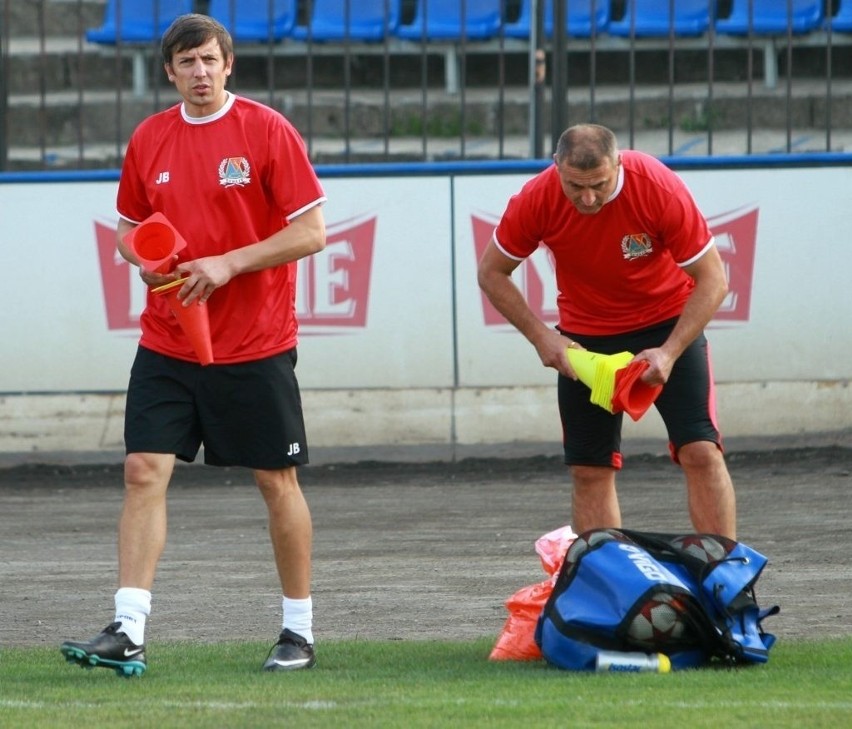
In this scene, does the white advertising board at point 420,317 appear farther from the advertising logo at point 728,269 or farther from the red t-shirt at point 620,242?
the red t-shirt at point 620,242

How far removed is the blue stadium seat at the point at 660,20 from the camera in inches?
484

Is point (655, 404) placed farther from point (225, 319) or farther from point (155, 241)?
point (155, 241)

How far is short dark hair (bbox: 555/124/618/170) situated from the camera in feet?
17.9

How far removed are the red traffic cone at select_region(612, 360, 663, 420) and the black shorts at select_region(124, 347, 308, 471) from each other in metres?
1.14

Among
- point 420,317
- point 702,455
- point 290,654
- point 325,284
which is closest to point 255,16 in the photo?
point 325,284

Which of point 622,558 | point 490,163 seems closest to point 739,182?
point 490,163

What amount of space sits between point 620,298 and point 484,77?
305 inches

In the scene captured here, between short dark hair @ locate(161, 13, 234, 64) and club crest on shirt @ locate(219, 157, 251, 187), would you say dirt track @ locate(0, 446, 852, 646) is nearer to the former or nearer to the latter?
club crest on shirt @ locate(219, 157, 251, 187)

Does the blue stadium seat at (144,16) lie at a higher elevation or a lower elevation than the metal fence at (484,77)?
higher

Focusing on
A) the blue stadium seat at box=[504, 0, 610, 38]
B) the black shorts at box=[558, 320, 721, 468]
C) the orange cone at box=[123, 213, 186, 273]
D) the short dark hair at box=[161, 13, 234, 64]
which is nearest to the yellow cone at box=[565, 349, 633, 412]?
the black shorts at box=[558, 320, 721, 468]

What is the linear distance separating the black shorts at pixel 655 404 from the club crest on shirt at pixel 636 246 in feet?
0.97

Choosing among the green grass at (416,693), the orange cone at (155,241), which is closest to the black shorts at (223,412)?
the orange cone at (155,241)

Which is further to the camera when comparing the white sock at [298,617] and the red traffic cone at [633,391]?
the red traffic cone at [633,391]

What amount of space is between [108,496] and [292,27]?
5.29m
